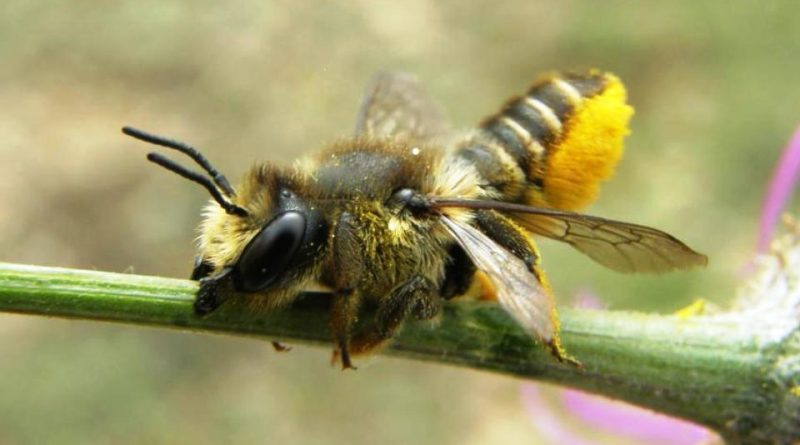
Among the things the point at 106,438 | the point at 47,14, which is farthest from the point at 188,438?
the point at 47,14

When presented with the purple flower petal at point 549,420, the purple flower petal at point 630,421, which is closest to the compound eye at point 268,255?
the purple flower petal at point 630,421

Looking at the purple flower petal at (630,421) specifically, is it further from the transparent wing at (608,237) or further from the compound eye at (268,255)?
the compound eye at (268,255)

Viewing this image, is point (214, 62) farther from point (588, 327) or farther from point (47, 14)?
point (588, 327)

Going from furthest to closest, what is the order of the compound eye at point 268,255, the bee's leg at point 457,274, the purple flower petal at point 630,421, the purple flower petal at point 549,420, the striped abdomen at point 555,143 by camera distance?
the purple flower petal at point 549,420 < the purple flower petal at point 630,421 < the striped abdomen at point 555,143 < the bee's leg at point 457,274 < the compound eye at point 268,255

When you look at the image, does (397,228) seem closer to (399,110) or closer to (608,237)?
(608,237)

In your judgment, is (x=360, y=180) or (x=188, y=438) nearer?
(x=360, y=180)

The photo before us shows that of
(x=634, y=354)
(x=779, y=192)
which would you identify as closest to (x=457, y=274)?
(x=634, y=354)
